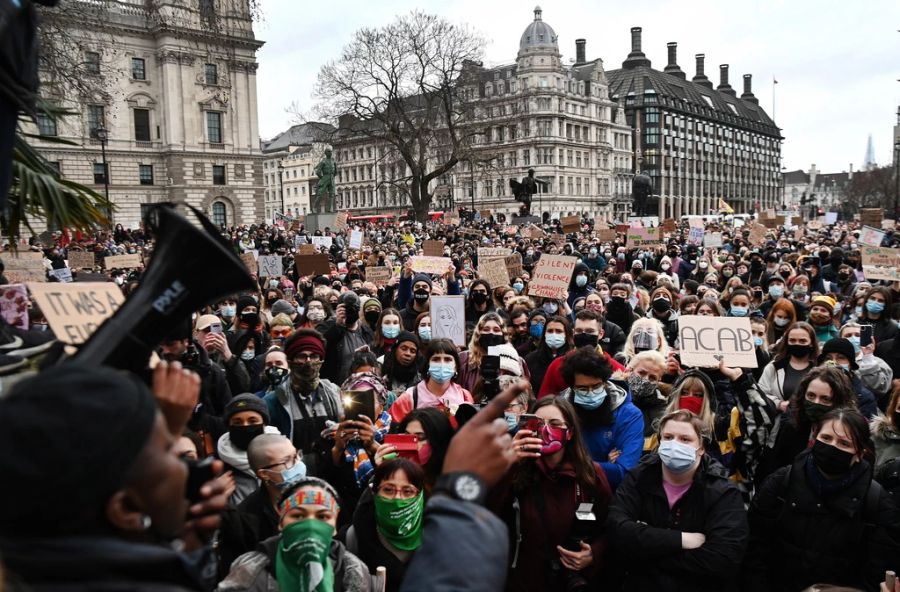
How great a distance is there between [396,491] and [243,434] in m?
1.12

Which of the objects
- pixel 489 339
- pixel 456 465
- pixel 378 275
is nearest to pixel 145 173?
pixel 378 275

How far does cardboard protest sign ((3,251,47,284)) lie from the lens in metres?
8.83

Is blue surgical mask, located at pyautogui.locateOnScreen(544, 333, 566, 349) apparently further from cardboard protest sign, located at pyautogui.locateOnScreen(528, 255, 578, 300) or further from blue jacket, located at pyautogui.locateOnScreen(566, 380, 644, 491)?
cardboard protest sign, located at pyautogui.locateOnScreen(528, 255, 578, 300)

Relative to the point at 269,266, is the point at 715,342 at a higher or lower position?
lower

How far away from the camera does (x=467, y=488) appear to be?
4.77ft

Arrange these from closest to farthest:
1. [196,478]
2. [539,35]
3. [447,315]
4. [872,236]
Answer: [196,478], [447,315], [872,236], [539,35]

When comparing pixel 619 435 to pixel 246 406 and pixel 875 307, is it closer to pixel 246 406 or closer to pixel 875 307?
pixel 246 406

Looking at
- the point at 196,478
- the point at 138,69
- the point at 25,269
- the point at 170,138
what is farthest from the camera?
the point at 170,138

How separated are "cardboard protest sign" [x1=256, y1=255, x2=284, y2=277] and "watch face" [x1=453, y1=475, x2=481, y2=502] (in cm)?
1214

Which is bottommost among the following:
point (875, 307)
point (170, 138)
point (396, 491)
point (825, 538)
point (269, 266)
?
point (825, 538)

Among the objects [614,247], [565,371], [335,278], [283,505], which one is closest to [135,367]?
[283,505]

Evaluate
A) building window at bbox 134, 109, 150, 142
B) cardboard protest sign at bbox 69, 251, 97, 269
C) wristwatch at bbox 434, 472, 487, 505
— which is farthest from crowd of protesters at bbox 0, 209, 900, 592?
building window at bbox 134, 109, 150, 142

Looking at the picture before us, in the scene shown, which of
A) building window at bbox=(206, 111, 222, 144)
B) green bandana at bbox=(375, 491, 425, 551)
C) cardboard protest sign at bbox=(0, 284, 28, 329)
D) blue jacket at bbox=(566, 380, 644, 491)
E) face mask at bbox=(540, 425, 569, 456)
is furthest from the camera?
building window at bbox=(206, 111, 222, 144)

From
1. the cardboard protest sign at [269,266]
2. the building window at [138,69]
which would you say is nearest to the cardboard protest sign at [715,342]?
the cardboard protest sign at [269,266]
